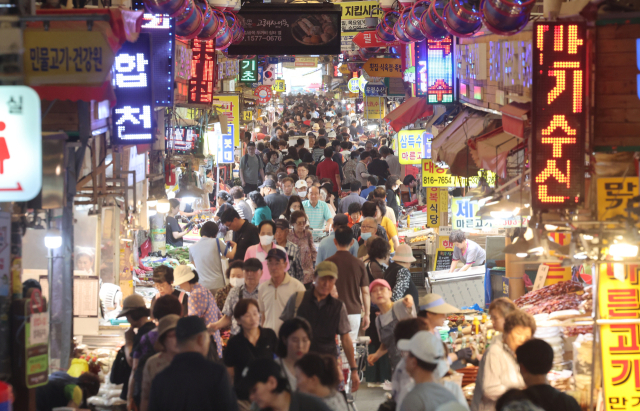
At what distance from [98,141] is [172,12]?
1.98m

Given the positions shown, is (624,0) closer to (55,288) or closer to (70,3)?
(70,3)

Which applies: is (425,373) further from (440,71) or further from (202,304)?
(440,71)

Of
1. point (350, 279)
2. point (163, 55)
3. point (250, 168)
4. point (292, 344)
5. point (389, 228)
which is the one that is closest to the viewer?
point (292, 344)

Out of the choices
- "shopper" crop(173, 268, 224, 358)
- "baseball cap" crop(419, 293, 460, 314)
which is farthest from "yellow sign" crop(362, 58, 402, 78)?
"baseball cap" crop(419, 293, 460, 314)

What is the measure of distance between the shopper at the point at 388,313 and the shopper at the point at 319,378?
2882mm

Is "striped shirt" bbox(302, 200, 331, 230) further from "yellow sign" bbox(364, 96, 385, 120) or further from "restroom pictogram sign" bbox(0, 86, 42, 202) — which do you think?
"yellow sign" bbox(364, 96, 385, 120)

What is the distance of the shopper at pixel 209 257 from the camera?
9.96m

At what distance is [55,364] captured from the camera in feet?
28.6

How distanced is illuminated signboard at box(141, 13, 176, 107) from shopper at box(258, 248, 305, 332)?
4.64 metres

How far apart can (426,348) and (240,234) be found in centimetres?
636

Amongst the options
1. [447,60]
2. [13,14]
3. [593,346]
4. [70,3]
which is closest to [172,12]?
[70,3]

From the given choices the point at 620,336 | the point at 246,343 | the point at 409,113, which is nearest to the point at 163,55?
the point at 409,113

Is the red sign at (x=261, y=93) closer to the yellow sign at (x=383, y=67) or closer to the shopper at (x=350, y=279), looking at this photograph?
the yellow sign at (x=383, y=67)

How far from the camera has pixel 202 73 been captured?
14539mm
